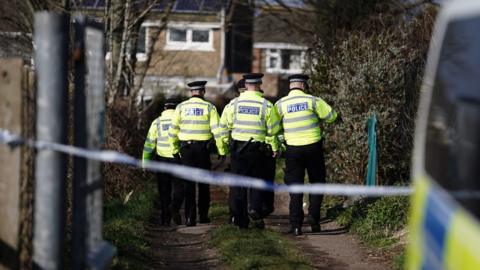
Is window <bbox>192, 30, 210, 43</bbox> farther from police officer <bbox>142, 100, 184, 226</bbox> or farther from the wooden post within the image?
the wooden post

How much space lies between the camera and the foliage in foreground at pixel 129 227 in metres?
8.94

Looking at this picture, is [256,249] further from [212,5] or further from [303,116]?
[212,5]

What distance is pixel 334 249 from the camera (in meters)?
10.7

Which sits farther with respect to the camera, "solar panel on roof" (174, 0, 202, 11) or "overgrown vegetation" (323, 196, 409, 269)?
"solar panel on roof" (174, 0, 202, 11)

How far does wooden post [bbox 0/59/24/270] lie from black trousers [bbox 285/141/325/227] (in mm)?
5993

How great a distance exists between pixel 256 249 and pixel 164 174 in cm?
418

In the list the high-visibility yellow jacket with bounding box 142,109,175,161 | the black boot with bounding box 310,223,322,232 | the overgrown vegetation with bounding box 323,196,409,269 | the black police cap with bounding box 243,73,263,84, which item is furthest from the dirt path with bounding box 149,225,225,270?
the black police cap with bounding box 243,73,263,84

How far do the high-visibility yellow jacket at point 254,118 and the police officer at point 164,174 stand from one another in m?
1.87

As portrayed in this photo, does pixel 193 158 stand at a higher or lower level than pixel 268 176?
higher

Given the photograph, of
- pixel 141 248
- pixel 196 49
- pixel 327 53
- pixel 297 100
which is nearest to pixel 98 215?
pixel 141 248

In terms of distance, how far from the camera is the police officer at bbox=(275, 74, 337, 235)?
452 inches

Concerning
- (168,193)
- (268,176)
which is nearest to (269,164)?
(268,176)

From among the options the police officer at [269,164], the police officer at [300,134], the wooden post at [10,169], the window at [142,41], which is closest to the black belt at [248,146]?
the police officer at [269,164]

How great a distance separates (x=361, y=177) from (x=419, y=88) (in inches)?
64.6
